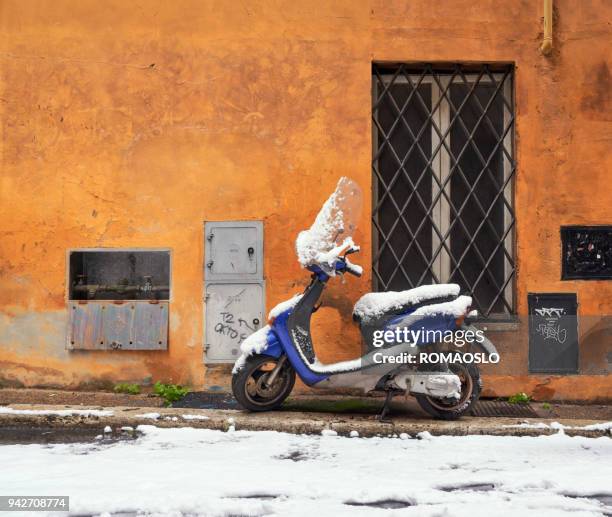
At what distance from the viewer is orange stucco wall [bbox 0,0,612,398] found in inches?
260

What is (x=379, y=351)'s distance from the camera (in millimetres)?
5633

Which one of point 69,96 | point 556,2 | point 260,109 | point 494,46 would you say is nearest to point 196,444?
point 260,109

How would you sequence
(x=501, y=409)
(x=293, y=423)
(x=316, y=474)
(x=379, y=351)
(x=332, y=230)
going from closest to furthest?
(x=316, y=474) → (x=293, y=423) → (x=379, y=351) → (x=332, y=230) → (x=501, y=409)

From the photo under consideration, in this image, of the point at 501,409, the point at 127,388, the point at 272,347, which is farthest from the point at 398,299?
the point at 127,388

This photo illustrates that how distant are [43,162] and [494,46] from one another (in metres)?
4.29

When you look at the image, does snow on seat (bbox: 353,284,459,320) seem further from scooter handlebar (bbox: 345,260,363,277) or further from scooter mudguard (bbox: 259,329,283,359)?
scooter mudguard (bbox: 259,329,283,359)

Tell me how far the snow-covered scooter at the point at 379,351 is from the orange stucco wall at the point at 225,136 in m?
0.83

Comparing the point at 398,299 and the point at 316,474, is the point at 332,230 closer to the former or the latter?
the point at 398,299

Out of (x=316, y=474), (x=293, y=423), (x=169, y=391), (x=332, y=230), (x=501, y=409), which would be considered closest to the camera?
(x=316, y=474)

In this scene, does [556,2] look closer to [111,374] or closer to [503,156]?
[503,156]

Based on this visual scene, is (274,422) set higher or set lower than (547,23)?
lower

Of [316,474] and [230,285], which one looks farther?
[230,285]

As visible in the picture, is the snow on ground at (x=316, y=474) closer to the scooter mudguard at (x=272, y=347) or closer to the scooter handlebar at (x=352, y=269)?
the scooter mudguard at (x=272, y=347)

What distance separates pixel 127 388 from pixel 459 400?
2971mm
